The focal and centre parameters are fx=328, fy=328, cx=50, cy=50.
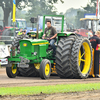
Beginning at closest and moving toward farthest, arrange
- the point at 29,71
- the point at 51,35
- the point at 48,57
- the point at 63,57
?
the point at 63,57
the point at 48,57
the point at 51,35
the point at 29,71

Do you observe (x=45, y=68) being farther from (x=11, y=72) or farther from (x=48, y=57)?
(x=11, y=72)

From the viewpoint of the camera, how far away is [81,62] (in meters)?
12.2

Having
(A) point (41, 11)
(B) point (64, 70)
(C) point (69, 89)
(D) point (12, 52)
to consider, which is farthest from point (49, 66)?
(A) point (41, 11)

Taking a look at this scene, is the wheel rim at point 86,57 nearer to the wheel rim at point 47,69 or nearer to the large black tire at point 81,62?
the large black tire at point 81,62

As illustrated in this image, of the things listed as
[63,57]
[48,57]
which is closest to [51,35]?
[48,57]

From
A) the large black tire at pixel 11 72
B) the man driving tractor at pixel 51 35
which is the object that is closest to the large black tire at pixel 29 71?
the large black tire at pixel 11 72

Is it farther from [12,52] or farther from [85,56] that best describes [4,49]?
[85,56]

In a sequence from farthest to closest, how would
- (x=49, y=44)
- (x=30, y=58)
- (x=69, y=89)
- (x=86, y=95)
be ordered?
(x=49, y=44) < (x=30, y=58) < (x=69, y=89) < (x=86, y=95)

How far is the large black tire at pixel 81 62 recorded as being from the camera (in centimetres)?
1089

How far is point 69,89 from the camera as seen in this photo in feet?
24.8

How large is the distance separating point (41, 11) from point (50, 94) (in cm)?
6068

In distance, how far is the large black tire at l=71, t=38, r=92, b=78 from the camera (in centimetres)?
1089

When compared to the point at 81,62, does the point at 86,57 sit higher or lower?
higher

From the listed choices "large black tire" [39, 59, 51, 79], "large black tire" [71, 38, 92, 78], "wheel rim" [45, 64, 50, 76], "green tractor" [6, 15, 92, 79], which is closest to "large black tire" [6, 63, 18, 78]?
"green tractor" [6, 15, 92, 79]
